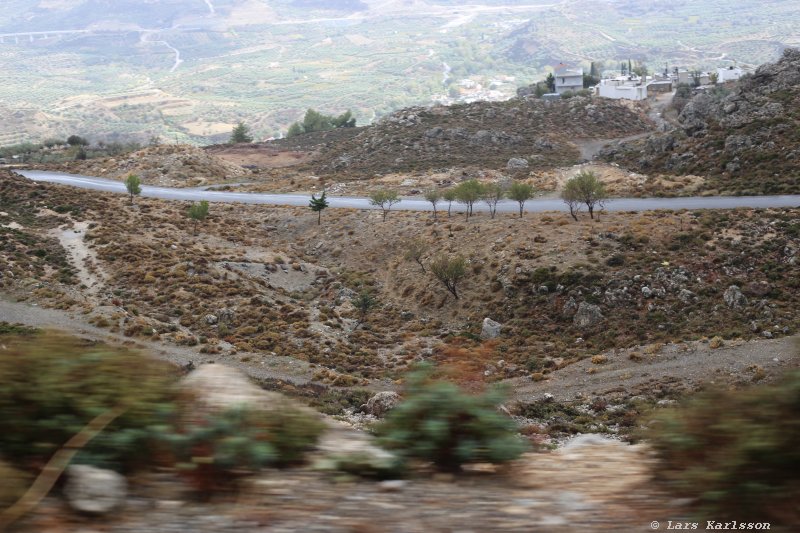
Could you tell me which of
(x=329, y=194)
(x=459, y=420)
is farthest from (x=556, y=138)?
(x=459, y=420)

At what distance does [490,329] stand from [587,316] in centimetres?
369

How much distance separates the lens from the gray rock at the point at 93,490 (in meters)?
2.97

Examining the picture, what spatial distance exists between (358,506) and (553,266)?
24.8 meters

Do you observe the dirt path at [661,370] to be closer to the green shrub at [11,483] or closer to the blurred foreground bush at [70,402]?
the blurred foreground bush at [70,402]

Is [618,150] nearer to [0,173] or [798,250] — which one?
[798,250]

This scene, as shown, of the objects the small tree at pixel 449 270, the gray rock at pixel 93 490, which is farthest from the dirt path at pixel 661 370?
the gray rock at pixel 93 490

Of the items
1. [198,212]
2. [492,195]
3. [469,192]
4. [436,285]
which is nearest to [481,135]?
[492,195]

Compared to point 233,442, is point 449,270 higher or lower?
lower

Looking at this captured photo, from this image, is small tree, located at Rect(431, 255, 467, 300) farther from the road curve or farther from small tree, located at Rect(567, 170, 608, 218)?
the road curve

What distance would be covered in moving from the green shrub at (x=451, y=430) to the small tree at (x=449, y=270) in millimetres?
23651

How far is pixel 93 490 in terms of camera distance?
9.89ft

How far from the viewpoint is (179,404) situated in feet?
11.6

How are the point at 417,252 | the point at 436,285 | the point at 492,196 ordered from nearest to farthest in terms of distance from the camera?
1. the point at 436,285
2. the point at 417,252
3. the point at 492,196

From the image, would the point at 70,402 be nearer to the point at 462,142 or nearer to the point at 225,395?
the point at 225,395
